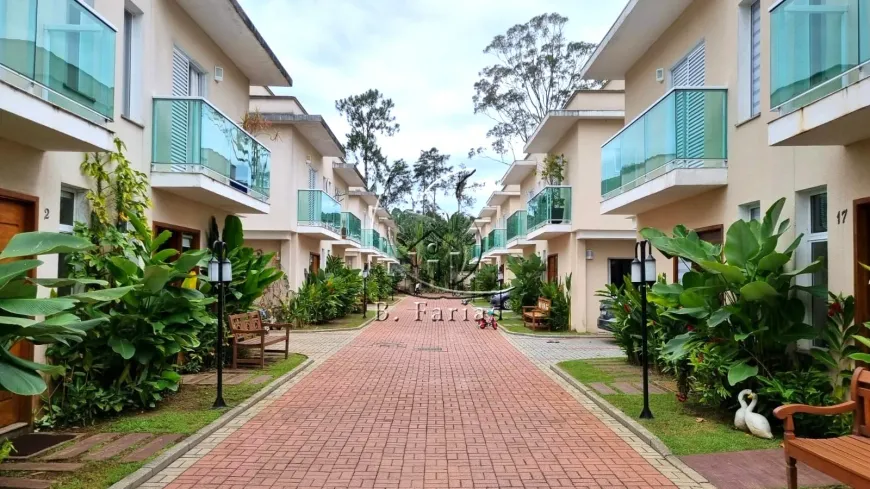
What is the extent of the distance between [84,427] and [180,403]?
1.48 m

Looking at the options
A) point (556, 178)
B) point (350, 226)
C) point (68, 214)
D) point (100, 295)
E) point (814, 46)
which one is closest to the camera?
point (100, 295)

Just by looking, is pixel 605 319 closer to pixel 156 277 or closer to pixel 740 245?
pixel 740 245

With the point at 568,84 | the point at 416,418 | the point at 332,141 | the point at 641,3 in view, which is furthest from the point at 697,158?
the point at 568,84

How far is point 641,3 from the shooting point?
11.7 meters

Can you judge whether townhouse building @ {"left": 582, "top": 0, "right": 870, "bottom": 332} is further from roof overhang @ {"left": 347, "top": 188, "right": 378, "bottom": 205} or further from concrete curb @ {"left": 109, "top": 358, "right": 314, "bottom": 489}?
roof overhang @ {"left": 347, "top": 188, "right": 378, "bottom": 205}

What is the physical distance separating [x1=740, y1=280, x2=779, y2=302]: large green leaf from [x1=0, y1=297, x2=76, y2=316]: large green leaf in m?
6.55

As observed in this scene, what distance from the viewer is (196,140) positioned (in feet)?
35.8

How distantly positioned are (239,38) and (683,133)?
28.9ft

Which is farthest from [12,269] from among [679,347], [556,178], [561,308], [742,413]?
[556,178]

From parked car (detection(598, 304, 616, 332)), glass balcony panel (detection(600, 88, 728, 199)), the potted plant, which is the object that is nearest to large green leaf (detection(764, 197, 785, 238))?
glass balcony panel (detection(600, 88, 728, 199))

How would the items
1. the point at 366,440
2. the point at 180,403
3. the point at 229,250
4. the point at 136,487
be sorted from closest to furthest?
1. the point at 136,487
2. the point at 366,440
3. the point at 180,403
4. the point at 229,250

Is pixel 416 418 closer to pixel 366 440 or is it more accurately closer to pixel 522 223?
pixel 366 440

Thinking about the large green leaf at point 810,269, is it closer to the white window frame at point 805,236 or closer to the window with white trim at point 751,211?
the white window frame at point 805,236

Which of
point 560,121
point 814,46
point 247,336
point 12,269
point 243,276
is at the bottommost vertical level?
point 247,336
